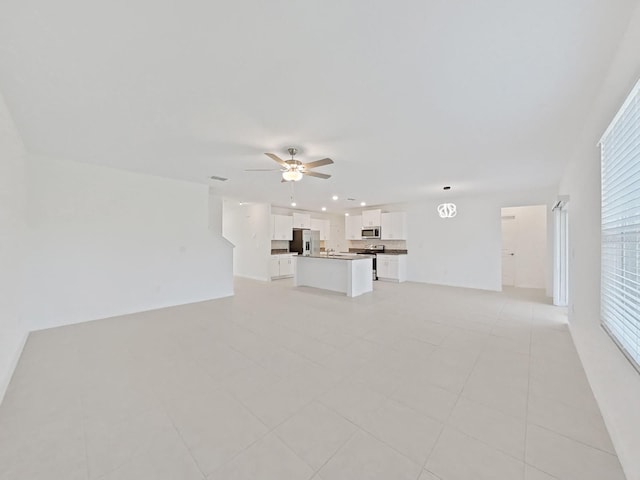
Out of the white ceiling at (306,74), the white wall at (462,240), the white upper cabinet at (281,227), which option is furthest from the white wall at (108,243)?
the white wall at (462,240)

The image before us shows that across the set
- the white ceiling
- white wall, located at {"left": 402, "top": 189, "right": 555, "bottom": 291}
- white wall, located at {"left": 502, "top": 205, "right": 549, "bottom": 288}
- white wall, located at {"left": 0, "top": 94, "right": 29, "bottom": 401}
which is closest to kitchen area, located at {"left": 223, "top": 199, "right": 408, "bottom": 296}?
white wall, located at {"left": 402, "top": 189, "right": 555, "bottom": 291}

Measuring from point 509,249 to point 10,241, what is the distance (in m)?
9.96

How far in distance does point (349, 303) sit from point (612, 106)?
4.36 m

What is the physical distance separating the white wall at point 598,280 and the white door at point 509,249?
454 cm

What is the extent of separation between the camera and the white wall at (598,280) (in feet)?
4.51

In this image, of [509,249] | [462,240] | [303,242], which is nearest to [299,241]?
[303,242]

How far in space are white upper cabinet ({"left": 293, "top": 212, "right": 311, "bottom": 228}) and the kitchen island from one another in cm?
190

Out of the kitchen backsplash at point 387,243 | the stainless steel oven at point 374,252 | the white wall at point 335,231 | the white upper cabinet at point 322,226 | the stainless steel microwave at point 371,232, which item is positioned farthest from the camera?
the white wall at point 335,231

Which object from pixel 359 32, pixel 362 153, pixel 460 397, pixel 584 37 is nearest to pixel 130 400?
pixel 460 397

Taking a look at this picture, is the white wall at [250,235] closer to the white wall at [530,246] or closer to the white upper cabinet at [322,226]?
the white upper cabinet at [322,226]

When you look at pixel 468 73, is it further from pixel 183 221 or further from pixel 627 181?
pixel 183 221

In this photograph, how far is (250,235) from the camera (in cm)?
866

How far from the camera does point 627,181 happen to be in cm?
141

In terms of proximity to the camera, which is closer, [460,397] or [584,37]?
[584,37]
